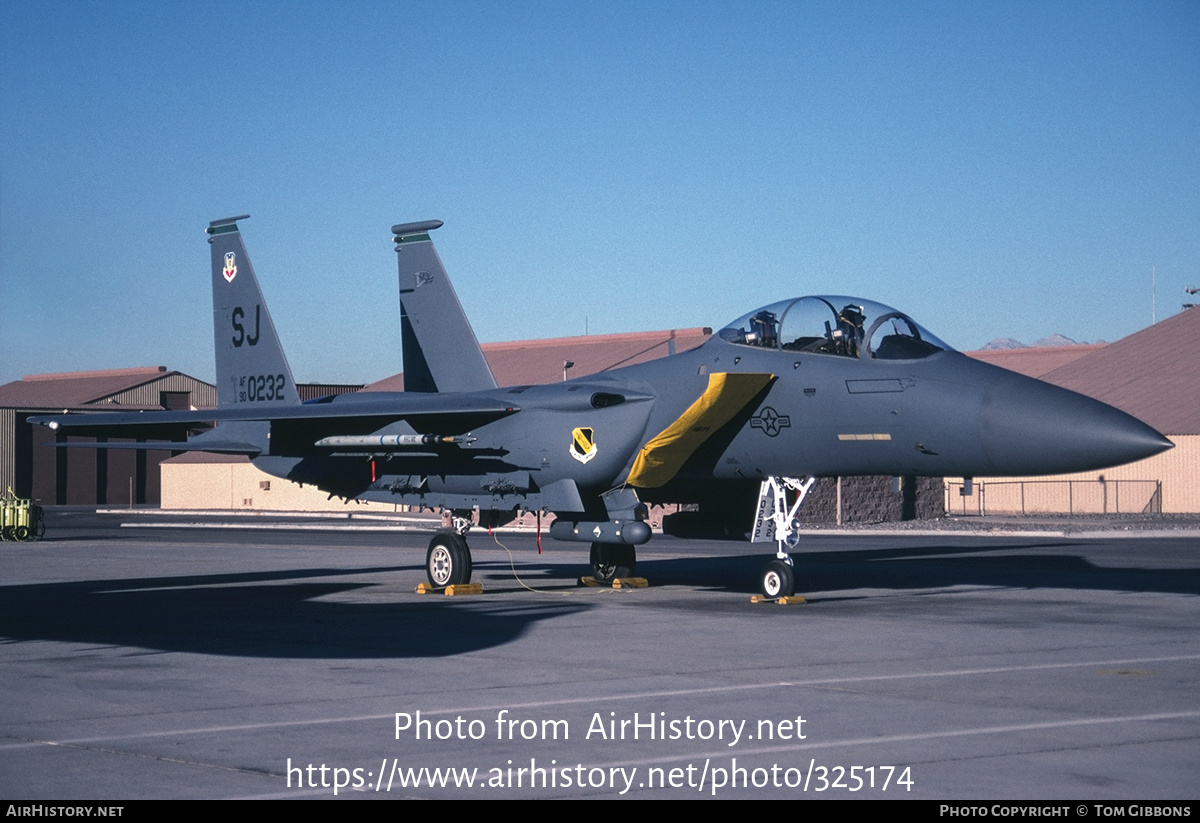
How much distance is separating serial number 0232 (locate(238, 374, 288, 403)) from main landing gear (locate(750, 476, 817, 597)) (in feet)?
27.1

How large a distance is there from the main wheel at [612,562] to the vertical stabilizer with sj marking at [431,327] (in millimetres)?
4102

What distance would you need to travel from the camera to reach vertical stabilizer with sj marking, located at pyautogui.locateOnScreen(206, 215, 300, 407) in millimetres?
20422

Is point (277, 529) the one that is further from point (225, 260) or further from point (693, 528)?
point (693, 528)

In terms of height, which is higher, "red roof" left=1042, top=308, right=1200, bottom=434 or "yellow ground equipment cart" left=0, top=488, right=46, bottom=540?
"red roof" left=1042, top=308, right=1200, bottom=434

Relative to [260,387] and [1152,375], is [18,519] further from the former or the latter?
[1152,375]

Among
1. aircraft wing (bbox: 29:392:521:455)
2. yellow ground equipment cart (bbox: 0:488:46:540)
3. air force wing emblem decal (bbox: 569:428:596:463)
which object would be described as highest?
aircraft wing (bbox: 29:392:521:455)

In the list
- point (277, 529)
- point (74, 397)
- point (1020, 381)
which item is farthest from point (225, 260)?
point (74, 397)

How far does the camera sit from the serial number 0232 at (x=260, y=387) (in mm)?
20328

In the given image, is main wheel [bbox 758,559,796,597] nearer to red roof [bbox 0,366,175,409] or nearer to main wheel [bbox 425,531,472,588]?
main wheel [bbox 425,531,472,588]

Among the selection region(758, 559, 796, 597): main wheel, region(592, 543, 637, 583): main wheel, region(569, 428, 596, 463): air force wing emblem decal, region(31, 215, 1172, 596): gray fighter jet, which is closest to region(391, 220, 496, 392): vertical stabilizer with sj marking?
region(31, 215, 1172, 596): gray fighter jet

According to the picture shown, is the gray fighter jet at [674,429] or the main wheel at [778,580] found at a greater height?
the gray fighter jet at [674,429]

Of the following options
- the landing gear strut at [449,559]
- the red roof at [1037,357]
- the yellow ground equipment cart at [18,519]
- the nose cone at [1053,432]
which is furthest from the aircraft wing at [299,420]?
the red roof at [1037,357]

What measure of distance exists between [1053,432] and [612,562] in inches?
288

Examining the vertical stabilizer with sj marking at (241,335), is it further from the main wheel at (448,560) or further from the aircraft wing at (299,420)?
the main wheel at (448,560)
